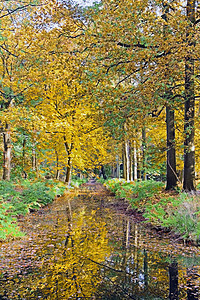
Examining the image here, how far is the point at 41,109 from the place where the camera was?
18734 mm

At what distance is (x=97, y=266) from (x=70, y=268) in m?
0.50

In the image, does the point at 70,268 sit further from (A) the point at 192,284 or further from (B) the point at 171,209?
(B) the point at 171,209

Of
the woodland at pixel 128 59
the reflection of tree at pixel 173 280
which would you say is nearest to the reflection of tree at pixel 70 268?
the reflection of tree at pixel 173 280

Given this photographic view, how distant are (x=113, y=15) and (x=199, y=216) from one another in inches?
258

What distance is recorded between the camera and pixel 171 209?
7.98 meters

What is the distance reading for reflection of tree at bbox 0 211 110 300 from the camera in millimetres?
3652

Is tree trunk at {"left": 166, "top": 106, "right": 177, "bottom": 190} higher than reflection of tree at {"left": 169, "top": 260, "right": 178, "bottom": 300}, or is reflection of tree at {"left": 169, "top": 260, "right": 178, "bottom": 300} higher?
tree trunk at {"left": 166, "top": 106, "right": 177, "bottom": 190}

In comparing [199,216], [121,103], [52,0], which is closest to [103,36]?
[121,103]

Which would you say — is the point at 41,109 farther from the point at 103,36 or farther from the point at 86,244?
the point at 86,244

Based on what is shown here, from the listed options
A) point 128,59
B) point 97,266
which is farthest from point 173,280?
point 128,59

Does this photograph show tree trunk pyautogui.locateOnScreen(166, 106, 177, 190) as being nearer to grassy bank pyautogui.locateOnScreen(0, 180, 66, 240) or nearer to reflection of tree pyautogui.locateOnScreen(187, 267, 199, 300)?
grassy bank pyautogui.locateOnScreen(0, 180, 66, 240)

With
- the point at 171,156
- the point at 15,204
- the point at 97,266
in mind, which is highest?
the point at 171,156

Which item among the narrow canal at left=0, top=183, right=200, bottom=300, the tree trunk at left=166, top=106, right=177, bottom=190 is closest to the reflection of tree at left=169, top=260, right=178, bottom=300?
the narrow canal at left=0, top=183, right=200, bottom=300

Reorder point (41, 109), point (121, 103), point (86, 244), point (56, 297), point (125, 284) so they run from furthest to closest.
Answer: point (41, 109)
point (121, 103)
point (86, 244)
point (125, 284)
point (56, 297)
